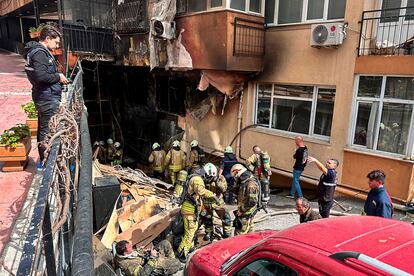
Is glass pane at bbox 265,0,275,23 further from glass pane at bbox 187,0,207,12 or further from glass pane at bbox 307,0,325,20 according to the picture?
glass pane at bbox 187,0,207,12

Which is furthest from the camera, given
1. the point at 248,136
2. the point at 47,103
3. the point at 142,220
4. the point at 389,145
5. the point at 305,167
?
the point at 248,136

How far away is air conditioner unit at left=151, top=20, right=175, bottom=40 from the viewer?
9.94m

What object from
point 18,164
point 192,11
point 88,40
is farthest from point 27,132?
point 88,40

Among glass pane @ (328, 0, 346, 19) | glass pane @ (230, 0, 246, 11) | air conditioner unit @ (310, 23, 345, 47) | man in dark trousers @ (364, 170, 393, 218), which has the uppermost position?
glass pane @ (230, 0, 246, 11)

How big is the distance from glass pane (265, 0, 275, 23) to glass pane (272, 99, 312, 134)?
249 cm

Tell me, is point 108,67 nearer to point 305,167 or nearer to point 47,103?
point 305,167

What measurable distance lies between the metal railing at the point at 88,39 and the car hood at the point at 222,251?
32.9 ft

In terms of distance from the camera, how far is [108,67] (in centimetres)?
1616

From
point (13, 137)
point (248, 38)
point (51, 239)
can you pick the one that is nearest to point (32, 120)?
point (13, 137)

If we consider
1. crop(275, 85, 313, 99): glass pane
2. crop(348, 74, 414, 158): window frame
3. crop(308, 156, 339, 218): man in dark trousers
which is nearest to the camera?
crop(308, 156, 339, 218): man in dark trousers

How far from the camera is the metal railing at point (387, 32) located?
7.20 metres

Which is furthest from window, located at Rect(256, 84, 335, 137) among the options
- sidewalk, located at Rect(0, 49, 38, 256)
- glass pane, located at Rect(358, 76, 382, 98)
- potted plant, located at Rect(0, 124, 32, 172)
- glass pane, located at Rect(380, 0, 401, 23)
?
potted plant, located at Rect(0, 124, 32, 172)

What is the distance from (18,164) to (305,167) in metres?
7.15

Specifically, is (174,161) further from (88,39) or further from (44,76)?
(44,76)
